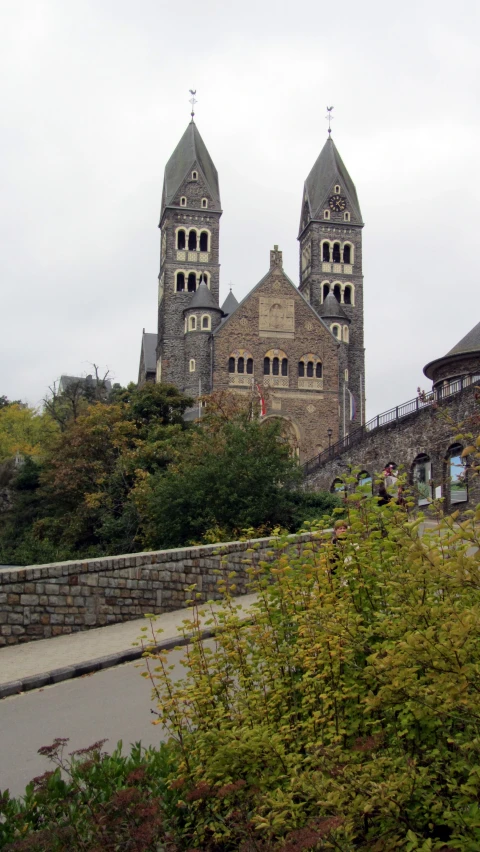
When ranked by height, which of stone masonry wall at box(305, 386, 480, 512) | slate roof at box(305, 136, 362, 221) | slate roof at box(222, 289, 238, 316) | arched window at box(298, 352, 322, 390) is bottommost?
stone masonry wall at box(305, 386, 480, 512)

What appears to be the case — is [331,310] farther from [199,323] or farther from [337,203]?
[337,203]

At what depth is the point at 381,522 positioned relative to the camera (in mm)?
6656

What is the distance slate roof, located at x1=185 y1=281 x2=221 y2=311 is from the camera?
60.3 meters

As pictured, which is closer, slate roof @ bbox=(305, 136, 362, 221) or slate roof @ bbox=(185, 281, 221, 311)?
slate roof @ bbox=(185, 281, 221, 311)

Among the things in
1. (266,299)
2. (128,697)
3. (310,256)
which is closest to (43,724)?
(128,697)

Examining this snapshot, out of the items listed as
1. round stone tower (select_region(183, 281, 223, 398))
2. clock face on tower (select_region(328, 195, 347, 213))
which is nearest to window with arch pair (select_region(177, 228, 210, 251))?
round stone tower (select_region(183, 281, 223, 398))

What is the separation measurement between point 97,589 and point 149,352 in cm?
6865

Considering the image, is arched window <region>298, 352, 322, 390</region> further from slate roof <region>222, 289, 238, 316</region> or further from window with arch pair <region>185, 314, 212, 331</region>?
slate roof <region>222, 289, 238, 316</region>

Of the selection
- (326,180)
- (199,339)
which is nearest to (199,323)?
(199,339)

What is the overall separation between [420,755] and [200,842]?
1.29 meters

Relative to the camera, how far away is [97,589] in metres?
12.8

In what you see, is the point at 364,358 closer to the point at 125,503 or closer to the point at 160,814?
the point at 125,503

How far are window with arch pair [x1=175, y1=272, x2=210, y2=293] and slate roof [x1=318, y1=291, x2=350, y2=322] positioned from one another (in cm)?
910

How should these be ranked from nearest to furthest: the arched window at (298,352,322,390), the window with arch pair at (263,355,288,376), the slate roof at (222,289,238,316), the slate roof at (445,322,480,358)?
the slate roof at (445,322,480,358)
the window with arch pair at (263,355,288,376)
the arched window at (298,352,322,390)
the slate roof at (222,289,238,316)
